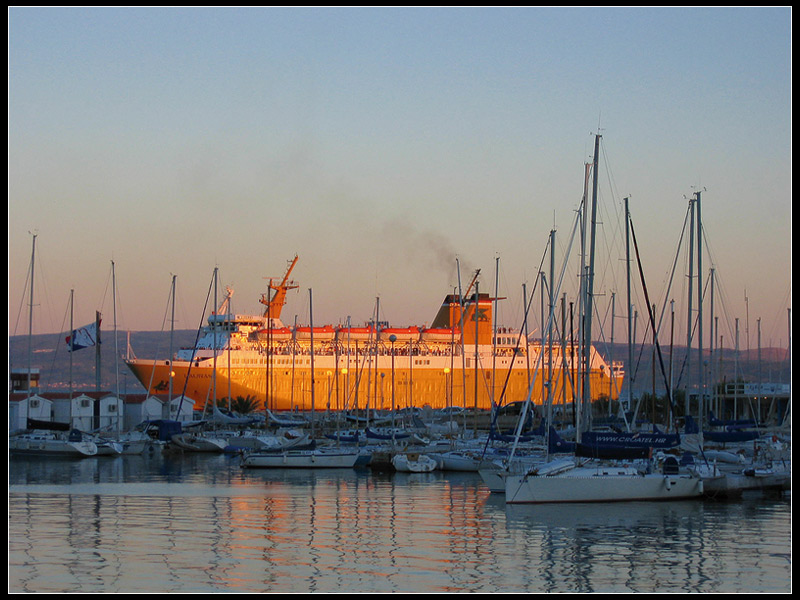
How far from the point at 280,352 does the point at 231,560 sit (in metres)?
50.3

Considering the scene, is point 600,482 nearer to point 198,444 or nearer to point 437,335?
point 198,444

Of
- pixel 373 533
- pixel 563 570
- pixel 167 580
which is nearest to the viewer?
pixel 167 580

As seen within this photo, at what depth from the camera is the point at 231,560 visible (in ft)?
48.1

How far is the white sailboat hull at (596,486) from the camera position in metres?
21.0

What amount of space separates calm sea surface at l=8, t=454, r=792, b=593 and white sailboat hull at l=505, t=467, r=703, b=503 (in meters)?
0.29

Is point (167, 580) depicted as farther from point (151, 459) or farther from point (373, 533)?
point (151, 459)

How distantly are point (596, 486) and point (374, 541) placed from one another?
597 cm

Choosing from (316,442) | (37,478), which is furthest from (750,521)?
(316,442)

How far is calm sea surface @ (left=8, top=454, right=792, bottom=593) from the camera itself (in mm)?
13344

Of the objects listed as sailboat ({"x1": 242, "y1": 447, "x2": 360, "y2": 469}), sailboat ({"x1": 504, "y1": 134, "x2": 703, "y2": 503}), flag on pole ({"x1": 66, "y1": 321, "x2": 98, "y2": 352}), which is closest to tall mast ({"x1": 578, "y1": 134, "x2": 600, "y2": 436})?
sailboat ({"x1": 504, "y1": 134, "x2": 703, "y2": 503})

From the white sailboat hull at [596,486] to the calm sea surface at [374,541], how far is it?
0.29 metres

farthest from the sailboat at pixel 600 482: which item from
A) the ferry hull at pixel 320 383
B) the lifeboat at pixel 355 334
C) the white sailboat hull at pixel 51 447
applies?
the lifeboat at pixel 355 334

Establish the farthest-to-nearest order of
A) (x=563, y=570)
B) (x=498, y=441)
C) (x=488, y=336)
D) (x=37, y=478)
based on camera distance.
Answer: (x=488, y=336)
(x=498, y=441)
(x=37, y=478)
(x=563, y=570)

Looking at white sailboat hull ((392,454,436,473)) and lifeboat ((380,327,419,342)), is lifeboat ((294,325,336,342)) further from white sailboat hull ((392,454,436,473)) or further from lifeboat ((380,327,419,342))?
white sailboat hull ((392,454,436,473))
